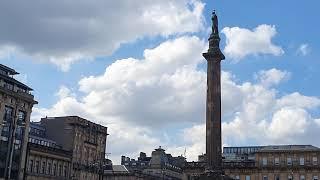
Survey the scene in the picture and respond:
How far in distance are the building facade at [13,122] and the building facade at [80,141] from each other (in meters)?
15.0

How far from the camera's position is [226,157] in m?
138

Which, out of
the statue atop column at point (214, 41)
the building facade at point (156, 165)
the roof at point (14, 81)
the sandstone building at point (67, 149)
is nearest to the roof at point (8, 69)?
the roof at point (14, 81)

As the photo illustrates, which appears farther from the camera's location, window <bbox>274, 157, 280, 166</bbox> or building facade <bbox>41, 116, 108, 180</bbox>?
window <bbox>274, 157, 280, 166</bbox>

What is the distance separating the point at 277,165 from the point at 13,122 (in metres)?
62.7

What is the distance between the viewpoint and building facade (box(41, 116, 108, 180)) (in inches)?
4407

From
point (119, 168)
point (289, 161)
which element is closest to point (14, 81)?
point (119, 168)

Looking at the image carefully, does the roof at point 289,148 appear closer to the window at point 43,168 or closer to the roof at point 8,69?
the window at point 43,168

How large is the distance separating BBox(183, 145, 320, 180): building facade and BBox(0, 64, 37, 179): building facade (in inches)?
1701

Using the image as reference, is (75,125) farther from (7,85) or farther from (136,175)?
(136,175)

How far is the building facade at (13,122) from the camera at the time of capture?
91375mm

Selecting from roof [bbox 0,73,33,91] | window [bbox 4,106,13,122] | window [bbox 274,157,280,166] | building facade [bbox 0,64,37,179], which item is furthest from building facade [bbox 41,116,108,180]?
window [bbox 274,157,280,166]

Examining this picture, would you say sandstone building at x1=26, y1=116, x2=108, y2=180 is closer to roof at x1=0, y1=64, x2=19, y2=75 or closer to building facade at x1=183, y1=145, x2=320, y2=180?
roof at x1=0, y1=64, x2=19, y2=75

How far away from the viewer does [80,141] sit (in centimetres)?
11406

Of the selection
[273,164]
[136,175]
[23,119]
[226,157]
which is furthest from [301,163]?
[23,119]
